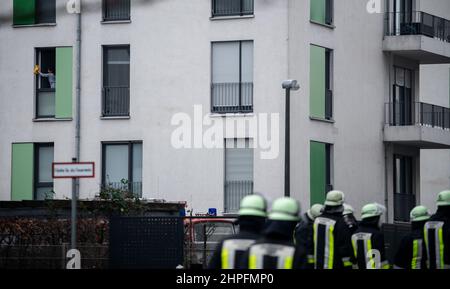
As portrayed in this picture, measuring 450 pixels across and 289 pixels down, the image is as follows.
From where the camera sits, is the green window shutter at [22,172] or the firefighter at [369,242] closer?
the firefighter at [369,242]

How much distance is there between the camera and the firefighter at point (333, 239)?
16016 millimetres

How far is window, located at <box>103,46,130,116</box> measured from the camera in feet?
137

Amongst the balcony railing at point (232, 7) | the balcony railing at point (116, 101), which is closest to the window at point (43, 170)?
the balcony railing at point (116, 101)

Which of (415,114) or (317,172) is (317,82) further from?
(415,114)

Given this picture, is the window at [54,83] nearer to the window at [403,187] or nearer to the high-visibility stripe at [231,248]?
the window at [403,187]

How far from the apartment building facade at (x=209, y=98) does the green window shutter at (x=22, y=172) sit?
0.11 feet

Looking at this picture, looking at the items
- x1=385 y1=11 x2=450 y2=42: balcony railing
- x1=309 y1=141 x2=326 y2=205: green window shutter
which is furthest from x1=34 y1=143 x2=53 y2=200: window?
x1=385 y1=11 x2=450 y2=42: balcony railing

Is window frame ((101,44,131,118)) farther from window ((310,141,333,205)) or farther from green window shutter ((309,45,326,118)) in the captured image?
window ((310,141,333,205))

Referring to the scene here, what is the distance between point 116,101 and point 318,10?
7.47 meters

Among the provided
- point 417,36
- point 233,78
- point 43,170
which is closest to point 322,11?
point 233,78

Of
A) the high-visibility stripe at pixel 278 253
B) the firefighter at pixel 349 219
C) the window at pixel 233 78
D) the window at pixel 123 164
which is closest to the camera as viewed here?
the high-visibility stripe at pixel 278 253

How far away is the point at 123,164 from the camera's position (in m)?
41.4

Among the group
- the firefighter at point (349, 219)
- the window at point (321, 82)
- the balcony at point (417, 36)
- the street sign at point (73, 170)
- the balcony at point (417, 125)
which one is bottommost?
the firefighter at point (349, 219)

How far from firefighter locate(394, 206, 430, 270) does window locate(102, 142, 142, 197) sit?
81.1 ft
